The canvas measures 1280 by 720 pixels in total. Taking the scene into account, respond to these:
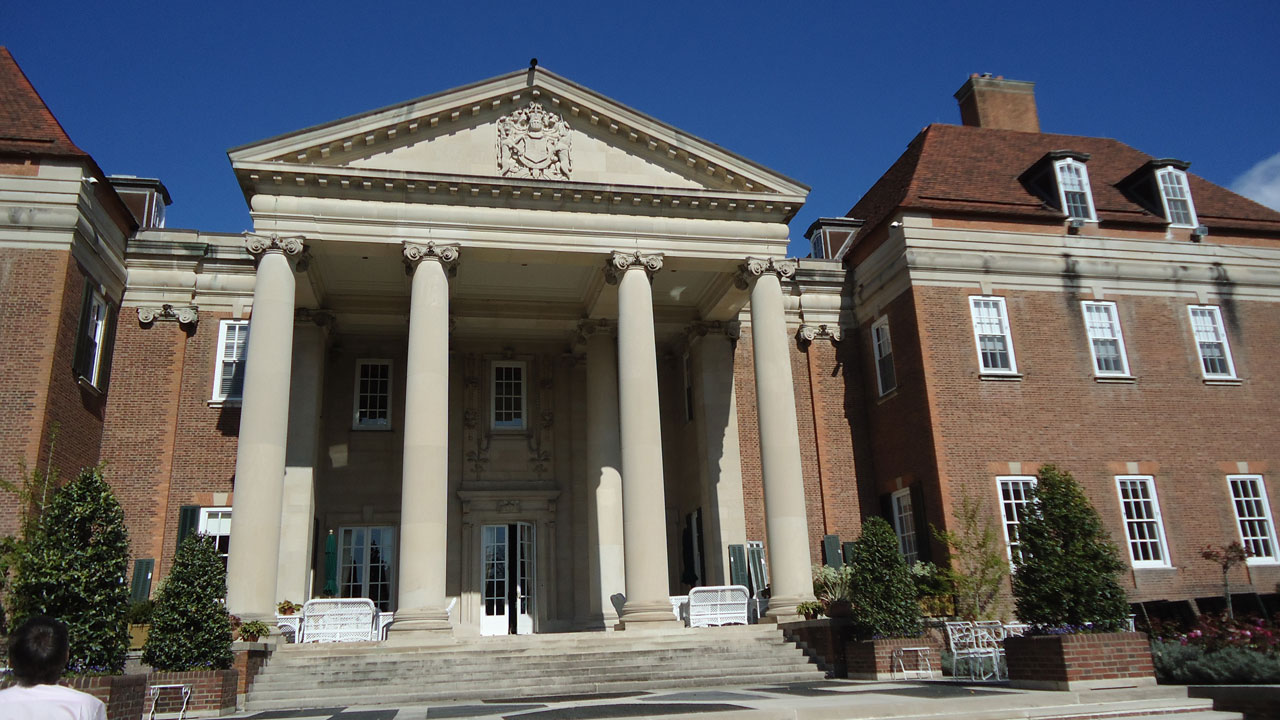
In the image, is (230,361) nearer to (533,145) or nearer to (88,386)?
(88,386)

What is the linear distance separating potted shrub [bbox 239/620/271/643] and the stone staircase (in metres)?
0.52

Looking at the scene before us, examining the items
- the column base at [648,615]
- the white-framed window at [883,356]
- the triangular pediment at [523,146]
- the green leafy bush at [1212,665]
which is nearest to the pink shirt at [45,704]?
the green leafy bush at [1212,665]

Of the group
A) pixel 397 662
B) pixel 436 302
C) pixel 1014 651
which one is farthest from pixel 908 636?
pixel 436 302

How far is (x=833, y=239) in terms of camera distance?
30.0 meters

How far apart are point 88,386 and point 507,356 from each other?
11122 millimetres

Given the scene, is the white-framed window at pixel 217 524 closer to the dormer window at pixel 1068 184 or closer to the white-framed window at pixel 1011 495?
the white-framed window at pixel 1011 495

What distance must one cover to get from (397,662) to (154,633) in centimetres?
423

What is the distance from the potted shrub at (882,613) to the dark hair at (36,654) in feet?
49.8

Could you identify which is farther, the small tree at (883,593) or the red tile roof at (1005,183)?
the red tile roof at (1005,183)

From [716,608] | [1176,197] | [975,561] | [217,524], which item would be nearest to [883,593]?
[716,608]

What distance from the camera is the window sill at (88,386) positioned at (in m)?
21.9

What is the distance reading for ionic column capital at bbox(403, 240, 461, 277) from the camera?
20.9 m

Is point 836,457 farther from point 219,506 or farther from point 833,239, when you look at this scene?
point 219,506

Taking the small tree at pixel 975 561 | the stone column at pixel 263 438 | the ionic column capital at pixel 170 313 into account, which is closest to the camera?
the stone column at pixel 263 438
